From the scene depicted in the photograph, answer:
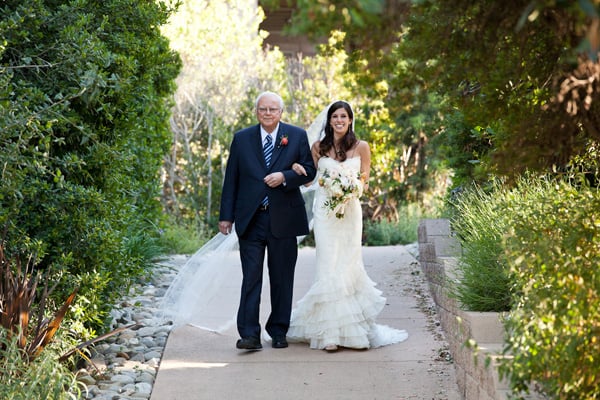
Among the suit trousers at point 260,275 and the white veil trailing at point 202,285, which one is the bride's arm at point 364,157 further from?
the suit trousers at point 260,275

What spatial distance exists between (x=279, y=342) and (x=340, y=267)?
0.83 meters

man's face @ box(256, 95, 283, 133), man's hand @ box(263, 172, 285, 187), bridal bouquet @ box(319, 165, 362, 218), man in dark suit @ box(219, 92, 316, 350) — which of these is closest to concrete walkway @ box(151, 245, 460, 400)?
man in dark suit @ box(219, 92, 316, 350)

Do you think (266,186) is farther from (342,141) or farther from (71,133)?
(71,133)

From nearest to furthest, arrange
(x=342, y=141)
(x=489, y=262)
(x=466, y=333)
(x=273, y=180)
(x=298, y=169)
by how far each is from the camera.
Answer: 1. (x=466, y=333)
2. (x=489, y=262)
3. (x=273, y=180)
4. (x=298, y=169)
5. (x=342, y=141)

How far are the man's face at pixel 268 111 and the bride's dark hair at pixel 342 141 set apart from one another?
1.79ft

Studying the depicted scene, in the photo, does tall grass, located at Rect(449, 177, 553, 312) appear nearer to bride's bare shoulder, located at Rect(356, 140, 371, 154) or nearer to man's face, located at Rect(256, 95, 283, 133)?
bride's bare shoulder, located at Rect(356, 140, 371, 154)

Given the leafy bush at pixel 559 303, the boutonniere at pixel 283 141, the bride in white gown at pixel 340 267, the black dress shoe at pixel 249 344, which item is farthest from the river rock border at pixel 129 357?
the leafy bush at pixel 559 303

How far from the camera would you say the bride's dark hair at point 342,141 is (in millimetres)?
8039

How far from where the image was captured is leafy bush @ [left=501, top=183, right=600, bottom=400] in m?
3.99

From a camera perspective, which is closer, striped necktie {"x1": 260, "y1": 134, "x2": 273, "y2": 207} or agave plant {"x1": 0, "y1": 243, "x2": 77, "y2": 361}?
agave plant {"x1": 0, "y1": 243, "x2": 77, "y2": 361}

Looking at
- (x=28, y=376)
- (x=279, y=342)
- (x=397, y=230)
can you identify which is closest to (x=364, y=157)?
(x=279, y=342)

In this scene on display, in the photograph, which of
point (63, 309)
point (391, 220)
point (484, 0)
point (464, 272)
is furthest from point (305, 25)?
point (391, 220)

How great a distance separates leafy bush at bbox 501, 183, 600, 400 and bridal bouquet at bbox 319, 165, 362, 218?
112 inches

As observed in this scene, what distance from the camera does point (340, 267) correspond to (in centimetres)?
783
